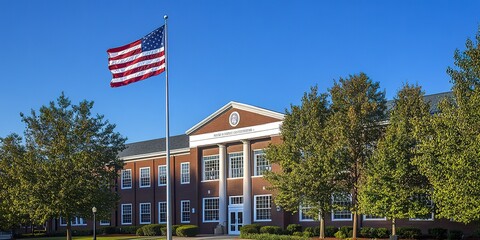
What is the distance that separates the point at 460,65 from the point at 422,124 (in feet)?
11.4

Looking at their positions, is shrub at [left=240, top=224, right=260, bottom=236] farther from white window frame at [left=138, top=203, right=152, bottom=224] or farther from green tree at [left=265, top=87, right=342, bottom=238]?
white window frame at [left=138, top=203, right=152, bottom=224]

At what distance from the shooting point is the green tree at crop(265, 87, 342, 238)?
38844 millimetres

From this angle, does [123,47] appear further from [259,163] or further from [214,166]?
[214,166]

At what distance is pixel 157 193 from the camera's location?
6153cm

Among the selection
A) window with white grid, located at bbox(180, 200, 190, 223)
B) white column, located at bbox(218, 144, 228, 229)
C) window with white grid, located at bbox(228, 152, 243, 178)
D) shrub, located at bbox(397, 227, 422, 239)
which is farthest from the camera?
window with white grid, located at bbox(180, 200, 190, 223)

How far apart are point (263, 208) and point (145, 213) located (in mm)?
15867

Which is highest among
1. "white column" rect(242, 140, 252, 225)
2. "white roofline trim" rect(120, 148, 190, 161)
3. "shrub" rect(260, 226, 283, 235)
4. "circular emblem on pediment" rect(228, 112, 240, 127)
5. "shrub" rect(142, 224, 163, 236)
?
"circular emblem on pediment" rect(228, 112, 240, 127)

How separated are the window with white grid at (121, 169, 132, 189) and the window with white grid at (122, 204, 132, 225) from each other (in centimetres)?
196

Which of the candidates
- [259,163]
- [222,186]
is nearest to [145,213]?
[222,186]

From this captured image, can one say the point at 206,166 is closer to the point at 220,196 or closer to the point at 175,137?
the point at 220,196

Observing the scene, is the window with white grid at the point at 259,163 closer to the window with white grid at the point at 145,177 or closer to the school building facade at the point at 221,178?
the school building facade at the point at 221,178

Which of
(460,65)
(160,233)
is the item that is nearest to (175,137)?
(160,233)

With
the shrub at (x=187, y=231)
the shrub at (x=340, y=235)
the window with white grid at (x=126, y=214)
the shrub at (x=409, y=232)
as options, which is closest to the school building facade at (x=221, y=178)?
the window with white grid at (x=126, y=214)

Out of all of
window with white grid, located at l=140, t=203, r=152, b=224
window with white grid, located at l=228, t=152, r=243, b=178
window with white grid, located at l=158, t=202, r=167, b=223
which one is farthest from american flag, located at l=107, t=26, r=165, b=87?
window with white grid, located at l=140, t=203, r=152, b=224
